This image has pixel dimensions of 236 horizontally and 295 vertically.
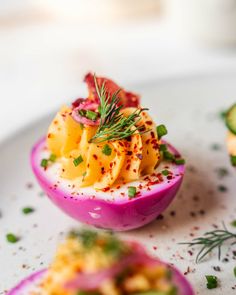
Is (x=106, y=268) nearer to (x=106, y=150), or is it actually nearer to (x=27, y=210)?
(x=106, y=150)

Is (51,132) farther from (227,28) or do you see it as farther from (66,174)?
(227,28)

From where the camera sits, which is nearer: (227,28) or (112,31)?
(227,28)

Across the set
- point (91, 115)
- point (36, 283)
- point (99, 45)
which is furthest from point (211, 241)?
point (99, 45)

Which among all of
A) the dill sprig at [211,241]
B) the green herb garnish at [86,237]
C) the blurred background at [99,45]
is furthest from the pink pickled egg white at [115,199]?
the blurred background at [99,45]

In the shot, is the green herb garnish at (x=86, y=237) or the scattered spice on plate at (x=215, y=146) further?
the scattered spice on plate at (x=215, y=146)

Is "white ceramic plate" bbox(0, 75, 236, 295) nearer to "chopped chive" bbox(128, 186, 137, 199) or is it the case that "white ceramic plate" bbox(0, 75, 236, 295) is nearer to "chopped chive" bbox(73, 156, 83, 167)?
"chopped chive" bbox(128, 186, 137, 199)

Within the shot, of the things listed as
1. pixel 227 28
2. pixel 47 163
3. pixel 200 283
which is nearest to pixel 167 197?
pixel 200 283

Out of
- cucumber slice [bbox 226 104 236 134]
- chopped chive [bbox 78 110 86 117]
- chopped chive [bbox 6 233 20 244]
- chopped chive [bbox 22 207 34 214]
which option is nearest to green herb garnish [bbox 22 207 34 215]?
chopped chive [bbox 22 207 34 214]

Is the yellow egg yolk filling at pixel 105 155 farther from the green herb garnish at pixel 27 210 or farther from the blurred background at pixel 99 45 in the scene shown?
the blurred background at pixel 99 45
